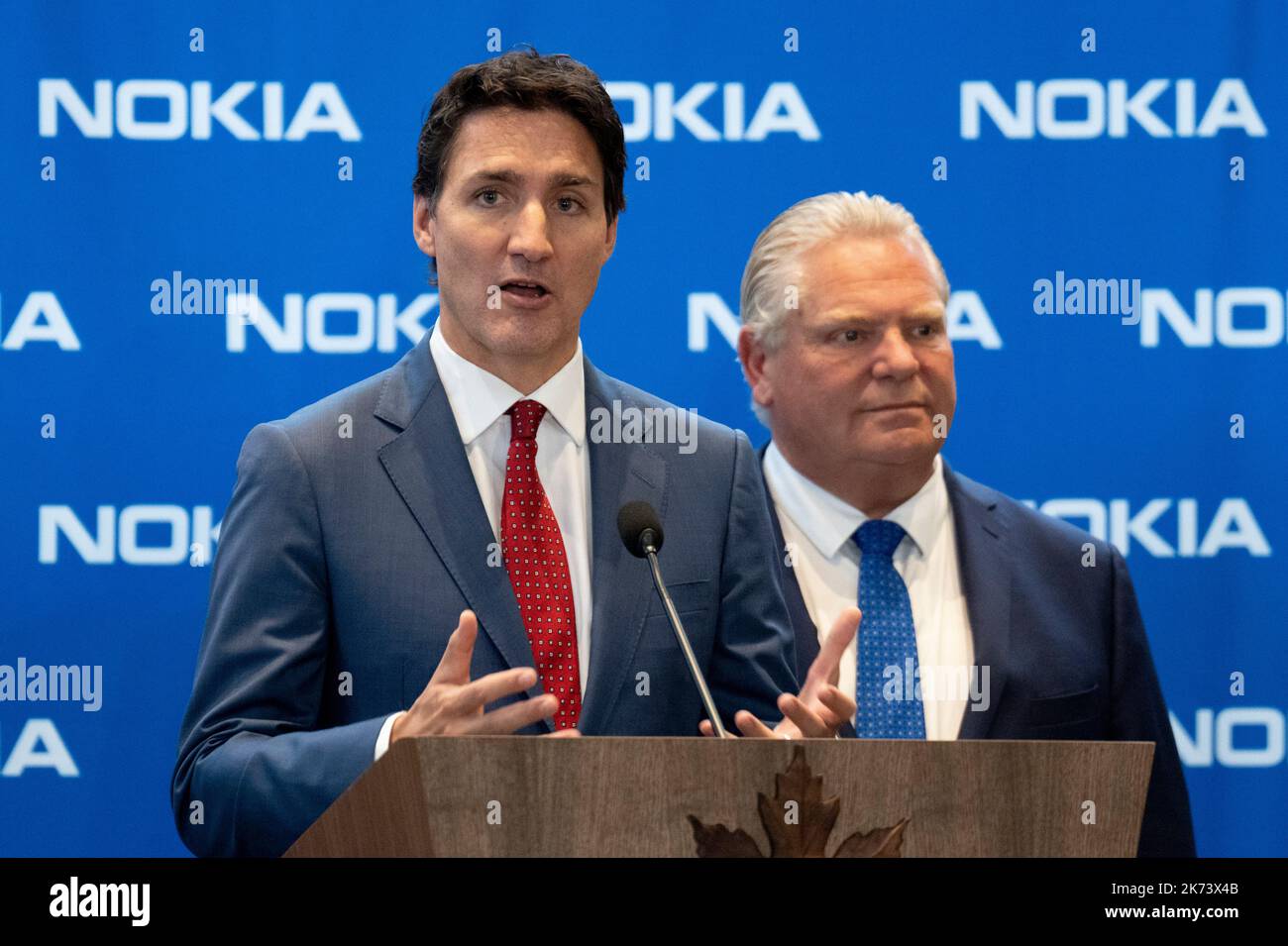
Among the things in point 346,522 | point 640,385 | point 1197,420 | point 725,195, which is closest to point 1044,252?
point 1197,420

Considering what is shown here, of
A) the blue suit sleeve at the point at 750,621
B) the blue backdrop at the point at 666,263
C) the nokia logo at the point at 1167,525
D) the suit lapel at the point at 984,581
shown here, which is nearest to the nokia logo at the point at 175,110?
the blue backdrop at the point at 666,263

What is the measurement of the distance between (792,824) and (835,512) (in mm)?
1606

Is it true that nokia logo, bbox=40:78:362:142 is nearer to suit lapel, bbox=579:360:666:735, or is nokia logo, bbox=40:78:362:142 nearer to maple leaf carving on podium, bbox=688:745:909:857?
suit lapel, bbox=579:360:666:735

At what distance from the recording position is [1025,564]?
318 centimetres

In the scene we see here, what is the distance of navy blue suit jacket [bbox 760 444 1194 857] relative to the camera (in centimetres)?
300

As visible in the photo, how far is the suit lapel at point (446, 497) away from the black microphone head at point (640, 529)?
0.26m

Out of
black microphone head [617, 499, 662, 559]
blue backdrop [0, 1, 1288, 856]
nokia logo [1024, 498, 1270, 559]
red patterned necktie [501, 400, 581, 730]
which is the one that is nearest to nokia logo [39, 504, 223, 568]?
blue backdrop [0, 1, 1288, 856]

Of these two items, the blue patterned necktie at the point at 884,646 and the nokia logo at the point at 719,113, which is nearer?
the blue patterned necktie at the point at 884,646

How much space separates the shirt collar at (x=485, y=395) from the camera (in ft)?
8.44

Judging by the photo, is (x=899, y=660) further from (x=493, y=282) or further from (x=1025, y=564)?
(x=493, y=282)

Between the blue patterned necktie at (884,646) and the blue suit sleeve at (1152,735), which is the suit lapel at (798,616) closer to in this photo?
the blue patterned necktie at (884,646)

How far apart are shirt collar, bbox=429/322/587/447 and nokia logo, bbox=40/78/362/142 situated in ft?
3.60

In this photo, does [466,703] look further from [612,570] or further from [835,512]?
[835,512]
